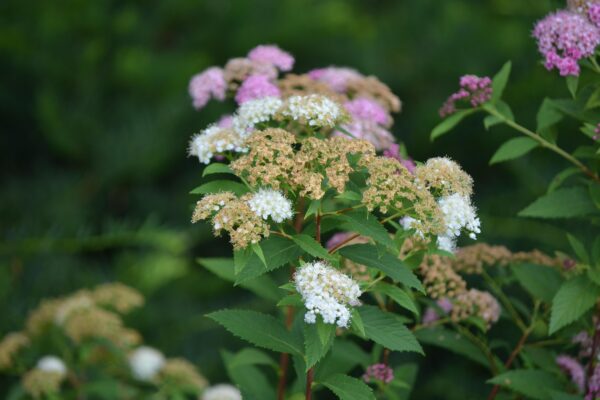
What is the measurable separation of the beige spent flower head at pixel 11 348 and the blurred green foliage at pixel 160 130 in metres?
0.42

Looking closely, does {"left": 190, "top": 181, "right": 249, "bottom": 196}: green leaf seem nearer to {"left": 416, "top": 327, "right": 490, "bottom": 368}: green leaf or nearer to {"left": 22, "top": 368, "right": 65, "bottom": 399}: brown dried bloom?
{"left": 416, "top": 327, "right": 490, "bottom": 368}: green leaf

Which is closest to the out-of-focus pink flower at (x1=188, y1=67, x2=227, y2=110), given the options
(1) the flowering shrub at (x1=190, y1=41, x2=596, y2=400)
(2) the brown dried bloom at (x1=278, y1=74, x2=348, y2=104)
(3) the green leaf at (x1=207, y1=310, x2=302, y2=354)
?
(1) the flowering shrub at (x1=190, y1=41, x2=596, y2=400)

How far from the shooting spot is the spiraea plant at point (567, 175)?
1.43 meters

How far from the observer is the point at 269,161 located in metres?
1.25

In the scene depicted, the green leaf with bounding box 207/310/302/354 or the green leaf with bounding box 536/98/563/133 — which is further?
the green leaf with bounding box 536/98/563/133

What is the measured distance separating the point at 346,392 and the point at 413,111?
2054 millimetres

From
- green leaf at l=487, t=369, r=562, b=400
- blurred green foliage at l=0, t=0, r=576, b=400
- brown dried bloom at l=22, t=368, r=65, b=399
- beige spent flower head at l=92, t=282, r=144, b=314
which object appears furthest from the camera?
blurred green foliage at l=0, t=0, r=576, b=400

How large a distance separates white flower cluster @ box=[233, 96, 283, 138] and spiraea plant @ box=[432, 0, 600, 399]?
361 millimetres

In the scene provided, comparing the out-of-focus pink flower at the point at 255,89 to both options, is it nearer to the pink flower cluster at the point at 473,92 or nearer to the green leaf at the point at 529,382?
the pink flower cluster at the point at 473,92

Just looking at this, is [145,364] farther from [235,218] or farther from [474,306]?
[235,218]

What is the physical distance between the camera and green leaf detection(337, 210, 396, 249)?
3.90ft

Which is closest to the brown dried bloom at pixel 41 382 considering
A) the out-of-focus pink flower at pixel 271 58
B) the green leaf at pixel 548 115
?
the out-of-focus pink flower at pixel 271 58

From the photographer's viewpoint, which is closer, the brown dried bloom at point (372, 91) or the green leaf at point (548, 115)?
the green leaf at point (548, 115)

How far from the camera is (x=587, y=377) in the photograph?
153 centimetres
